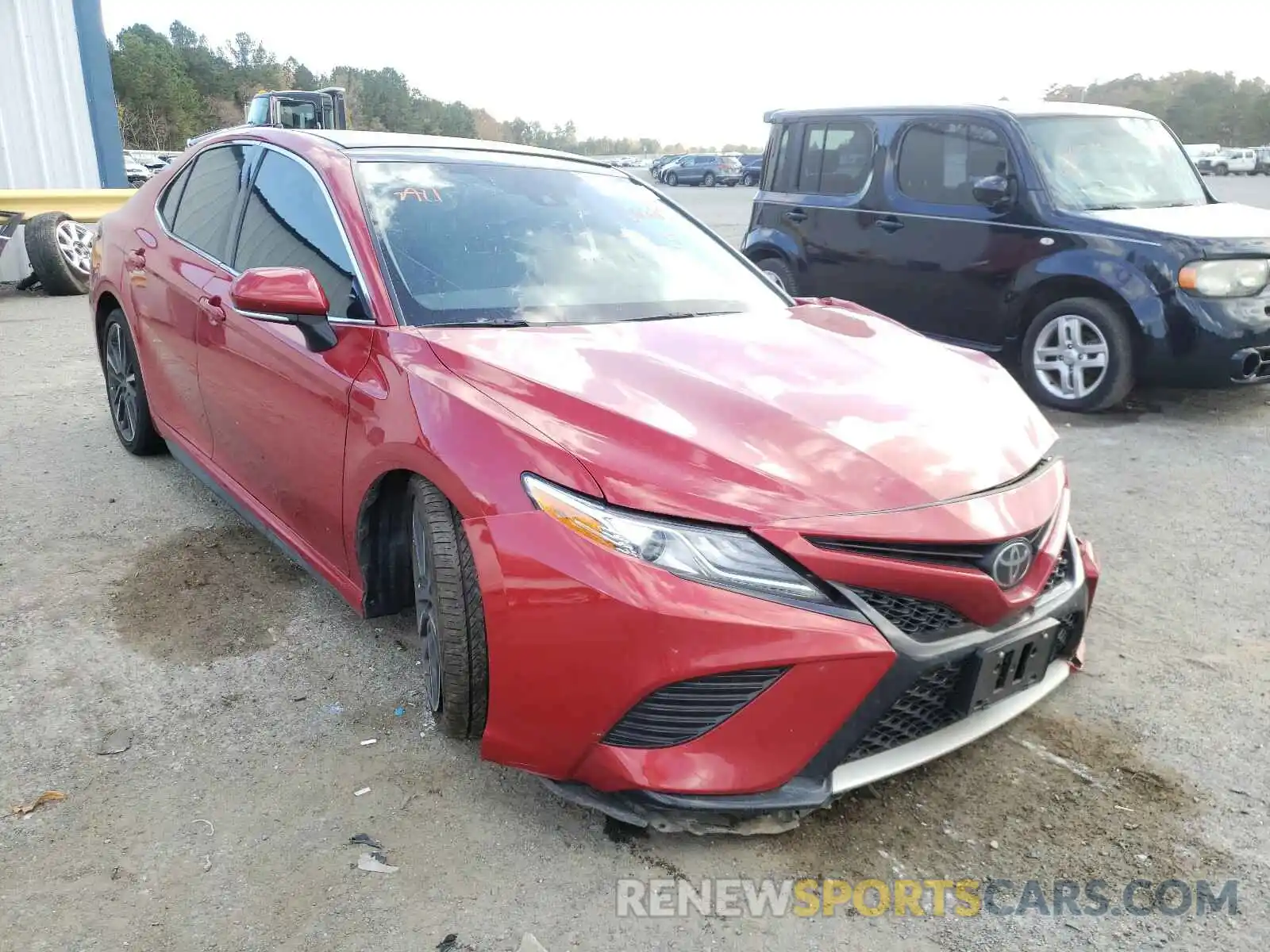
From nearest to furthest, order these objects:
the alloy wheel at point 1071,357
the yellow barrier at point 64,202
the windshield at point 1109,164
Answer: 1. the alloy wheel at point 1071,357
2. the windshield at point 1109,164
3. the yellow barrier at point 64,202

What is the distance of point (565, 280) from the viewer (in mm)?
3131

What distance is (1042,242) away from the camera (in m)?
6.20

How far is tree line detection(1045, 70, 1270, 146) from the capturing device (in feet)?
258

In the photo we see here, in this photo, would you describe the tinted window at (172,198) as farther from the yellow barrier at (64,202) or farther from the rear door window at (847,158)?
the yellow barrier at (64,202)

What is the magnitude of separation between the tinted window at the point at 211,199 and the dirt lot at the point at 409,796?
3.93 ft

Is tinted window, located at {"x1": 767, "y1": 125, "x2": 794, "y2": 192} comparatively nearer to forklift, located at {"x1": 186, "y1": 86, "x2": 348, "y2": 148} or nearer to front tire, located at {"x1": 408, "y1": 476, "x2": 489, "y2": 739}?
front tire, located at {"x1": 408, "y1": 476, "x2": 489, "y2": 739}

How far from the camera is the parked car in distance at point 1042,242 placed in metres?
5.70

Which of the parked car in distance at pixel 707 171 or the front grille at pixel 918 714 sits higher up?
the front grille at pixel 918 714

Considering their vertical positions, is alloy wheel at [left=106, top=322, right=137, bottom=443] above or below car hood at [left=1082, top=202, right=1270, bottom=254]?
below

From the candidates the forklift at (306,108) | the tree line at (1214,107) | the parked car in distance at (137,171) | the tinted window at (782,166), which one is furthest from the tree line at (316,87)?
the tinted window at (782,166)

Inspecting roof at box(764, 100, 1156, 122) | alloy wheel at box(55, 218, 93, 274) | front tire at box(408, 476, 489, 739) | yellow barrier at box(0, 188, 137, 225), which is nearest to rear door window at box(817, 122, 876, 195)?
roof at box(764, 100, 1156, 122)

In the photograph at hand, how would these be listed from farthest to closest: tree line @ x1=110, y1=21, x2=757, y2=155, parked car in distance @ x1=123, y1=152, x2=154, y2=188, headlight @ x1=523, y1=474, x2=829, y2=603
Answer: tree line @ x1=110, y1=21, x2=757, y2=155
parked car in distance @ x1=123, y1=152, x2=154, y2=188
headlight @ x1=523, y1=474, x2=829, y2=603

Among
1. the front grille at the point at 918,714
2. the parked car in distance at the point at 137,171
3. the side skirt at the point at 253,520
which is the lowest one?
the parked car in distance at the point at 137,171

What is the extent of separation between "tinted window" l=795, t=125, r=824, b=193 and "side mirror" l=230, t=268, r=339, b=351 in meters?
5.47
